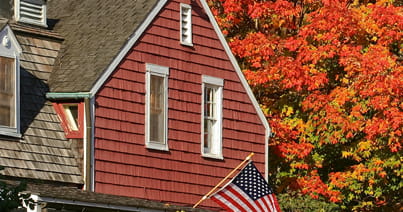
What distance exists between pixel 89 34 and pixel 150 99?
225 centimetres

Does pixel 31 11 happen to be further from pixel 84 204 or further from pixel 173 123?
pixel 84 204

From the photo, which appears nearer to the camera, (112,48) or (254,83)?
(112,48)

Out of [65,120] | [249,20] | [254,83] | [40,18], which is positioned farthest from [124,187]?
[249,20]

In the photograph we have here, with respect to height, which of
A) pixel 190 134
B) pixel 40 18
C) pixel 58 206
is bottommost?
pixel 58 206

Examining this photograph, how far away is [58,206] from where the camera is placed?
28516 mm

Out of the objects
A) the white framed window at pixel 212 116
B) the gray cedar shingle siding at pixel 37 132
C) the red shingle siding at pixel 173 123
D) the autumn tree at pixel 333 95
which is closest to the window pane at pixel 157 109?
Result: the red shingle siding at pixel 173 123

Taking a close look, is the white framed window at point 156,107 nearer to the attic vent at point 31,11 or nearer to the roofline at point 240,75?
the roofline at point 240,75

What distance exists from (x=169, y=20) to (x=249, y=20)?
8.93 m

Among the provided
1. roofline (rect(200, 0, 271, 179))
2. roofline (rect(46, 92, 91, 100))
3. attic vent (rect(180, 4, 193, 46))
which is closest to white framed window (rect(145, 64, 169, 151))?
attic vent (rect(180, 4, 193, 46))

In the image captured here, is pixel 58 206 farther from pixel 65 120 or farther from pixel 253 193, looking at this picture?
pixel 253 193

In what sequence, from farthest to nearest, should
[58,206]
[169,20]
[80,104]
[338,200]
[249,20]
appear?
[249,20] < [338,200] < [169,20] < [80,104] < [58,206]

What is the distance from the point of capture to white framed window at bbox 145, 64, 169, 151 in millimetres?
33438

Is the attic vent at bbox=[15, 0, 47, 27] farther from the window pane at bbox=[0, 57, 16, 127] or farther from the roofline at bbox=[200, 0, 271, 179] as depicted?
the roofline at bbox=[200, 0, 271, 179]

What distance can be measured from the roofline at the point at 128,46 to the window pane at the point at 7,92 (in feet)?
6.41
